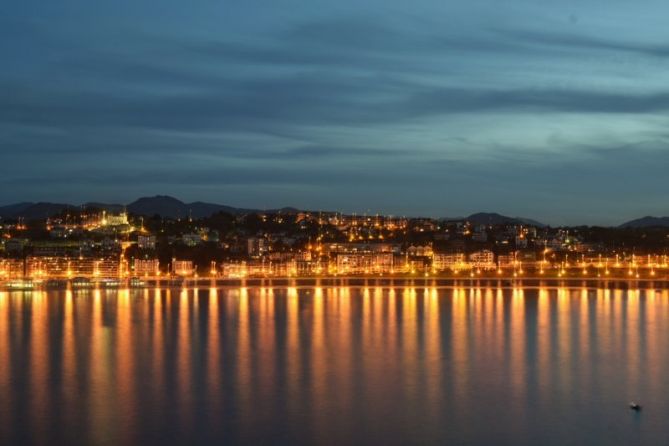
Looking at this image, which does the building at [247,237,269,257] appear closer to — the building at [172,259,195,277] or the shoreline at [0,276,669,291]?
the building at [172,259,195,277]

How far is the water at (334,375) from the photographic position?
37.8 feet

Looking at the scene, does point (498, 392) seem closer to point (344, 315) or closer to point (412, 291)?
point (344, 315)

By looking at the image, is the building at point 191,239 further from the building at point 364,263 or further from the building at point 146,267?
the building at point 364,263

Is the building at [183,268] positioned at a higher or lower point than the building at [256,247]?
lower

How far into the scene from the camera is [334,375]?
49.7ft

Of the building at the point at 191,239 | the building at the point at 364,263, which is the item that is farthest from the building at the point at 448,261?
the building at the point at 191,239

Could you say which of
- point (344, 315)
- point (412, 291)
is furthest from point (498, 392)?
point (412, 291)

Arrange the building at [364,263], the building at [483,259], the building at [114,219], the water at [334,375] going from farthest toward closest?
the building at [114,219]
the building at [483,259]
the building at [364,263]
the water at [334,375]

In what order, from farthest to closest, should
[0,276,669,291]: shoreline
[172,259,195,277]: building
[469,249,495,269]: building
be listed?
[469,249,495,269]: building
[172,259,195,277]: building
[0,276,669,291]: shoreline

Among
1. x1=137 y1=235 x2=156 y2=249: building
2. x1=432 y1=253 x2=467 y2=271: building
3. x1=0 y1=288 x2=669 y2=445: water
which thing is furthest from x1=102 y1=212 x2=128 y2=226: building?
x1=0 y1=288 x2=669 y2=445: water

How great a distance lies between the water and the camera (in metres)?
11.5

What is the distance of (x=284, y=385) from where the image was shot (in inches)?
565

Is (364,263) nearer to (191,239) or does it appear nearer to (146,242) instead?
(191,239)

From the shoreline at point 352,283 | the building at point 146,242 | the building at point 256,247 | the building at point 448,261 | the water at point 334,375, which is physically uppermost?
the building at point 146,242
